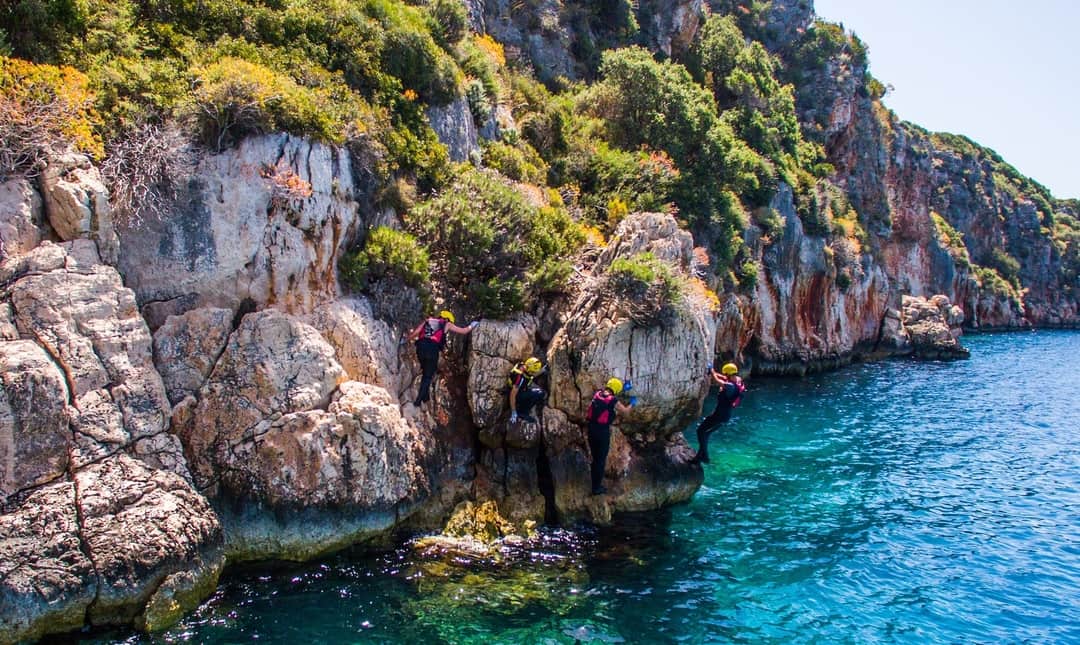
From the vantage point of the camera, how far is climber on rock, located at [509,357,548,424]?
15109 mm

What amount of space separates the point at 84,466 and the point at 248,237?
510cm

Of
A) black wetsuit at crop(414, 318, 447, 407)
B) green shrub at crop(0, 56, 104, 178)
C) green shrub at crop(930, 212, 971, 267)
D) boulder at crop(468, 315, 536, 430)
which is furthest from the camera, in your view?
green shrub at crop(930, 212, 971, 267)

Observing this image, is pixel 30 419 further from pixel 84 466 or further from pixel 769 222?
pixel 769 222

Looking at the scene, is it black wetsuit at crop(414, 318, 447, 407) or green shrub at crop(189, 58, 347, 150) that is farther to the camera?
black wetsuit at crop(414, 318, 447, 407)

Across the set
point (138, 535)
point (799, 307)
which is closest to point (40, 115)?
point (138, 535)

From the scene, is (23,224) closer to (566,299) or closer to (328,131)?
(328,131)

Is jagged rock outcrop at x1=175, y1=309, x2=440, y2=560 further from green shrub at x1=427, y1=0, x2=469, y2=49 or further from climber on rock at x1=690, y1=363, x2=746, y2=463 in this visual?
green shrub at x1=427, y1=0, x2=469, y2=49

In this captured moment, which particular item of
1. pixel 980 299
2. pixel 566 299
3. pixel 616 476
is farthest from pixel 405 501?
pixel 980 299

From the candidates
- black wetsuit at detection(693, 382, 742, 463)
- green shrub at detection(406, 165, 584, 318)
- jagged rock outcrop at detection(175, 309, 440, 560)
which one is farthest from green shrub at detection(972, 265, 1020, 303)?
jagged rock outcrop at detection(175, 309, 440, 560)

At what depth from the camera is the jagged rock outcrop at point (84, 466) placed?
9.91 metres

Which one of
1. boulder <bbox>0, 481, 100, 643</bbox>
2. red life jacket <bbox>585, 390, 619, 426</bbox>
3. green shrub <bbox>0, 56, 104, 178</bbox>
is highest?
green shrub <bbox>0, 56, 104, 178</bbox>

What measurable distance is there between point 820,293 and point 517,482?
30069 millimetres

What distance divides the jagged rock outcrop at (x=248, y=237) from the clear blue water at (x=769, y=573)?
17.1 feet

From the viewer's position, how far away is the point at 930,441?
24125 millimetres
